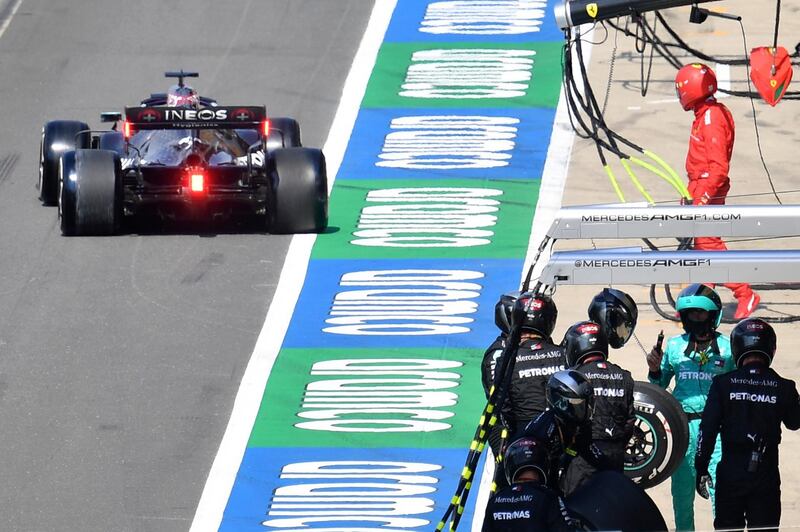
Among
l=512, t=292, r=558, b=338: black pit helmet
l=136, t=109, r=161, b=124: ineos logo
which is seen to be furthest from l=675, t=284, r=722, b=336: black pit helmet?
l=136, t=109, r=161, b=124: ineos logo

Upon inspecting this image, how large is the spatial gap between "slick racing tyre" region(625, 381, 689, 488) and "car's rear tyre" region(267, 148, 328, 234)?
23.0 feet

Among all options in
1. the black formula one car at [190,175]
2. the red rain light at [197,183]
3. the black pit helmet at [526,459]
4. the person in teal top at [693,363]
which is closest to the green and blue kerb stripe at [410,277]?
the black formula one car at [190,175]

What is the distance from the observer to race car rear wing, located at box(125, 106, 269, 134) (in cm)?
1777

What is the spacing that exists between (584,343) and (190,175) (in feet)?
24.8

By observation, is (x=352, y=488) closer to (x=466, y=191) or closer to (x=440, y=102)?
(x=466, y=191)

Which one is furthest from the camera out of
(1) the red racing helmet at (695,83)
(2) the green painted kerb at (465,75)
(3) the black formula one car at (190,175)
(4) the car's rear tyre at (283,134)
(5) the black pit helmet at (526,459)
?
(2) the green painted kerb at (465,75)

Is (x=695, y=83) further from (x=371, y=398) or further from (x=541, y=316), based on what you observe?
(x=541, y=316)

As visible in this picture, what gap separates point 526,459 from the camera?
9.18 meters

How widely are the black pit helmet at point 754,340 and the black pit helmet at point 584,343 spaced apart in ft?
2.62

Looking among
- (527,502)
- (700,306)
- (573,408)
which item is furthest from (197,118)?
(527,502)

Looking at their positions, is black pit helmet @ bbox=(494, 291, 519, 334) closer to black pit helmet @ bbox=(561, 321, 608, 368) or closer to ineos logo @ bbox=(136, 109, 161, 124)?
black pit helmet @ bbox=(561, 321, 608, 368)

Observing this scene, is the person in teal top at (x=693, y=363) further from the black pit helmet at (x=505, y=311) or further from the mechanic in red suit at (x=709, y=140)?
the mechanic in red suit at (x=709, y=140)

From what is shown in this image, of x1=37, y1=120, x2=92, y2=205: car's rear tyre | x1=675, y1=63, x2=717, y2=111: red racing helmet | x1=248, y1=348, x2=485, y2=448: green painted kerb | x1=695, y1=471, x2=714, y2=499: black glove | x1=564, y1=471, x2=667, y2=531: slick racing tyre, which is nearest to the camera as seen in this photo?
x1=564, y1=471, x2=667, y2=531: slick racing tyre

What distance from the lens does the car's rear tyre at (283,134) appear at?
1934 cm
